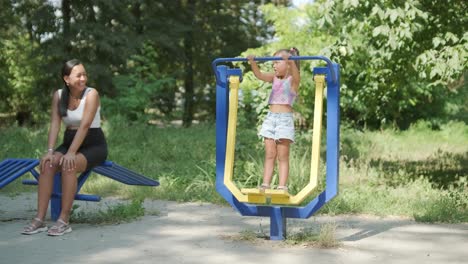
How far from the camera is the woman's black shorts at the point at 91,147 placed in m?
5.92

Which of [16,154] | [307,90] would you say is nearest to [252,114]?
[307,90]

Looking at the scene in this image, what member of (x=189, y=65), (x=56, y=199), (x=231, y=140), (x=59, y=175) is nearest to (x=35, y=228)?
(x=56, y=199)

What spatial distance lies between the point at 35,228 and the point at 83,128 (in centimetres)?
94

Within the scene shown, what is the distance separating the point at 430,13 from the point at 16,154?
23.0 feet

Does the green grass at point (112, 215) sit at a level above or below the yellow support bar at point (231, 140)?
below

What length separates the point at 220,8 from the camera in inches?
1125

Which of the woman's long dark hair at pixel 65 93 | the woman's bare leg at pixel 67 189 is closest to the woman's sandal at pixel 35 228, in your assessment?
the woman's bare leg at pixel 67 189

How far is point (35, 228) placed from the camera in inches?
223

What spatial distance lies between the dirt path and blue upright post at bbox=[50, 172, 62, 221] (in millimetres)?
289

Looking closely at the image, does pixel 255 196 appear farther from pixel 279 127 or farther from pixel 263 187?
pixel 279 127

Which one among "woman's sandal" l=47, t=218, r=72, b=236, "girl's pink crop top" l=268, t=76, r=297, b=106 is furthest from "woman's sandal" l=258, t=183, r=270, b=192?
"woman's sandal" l=47, t=218, r=72, b=236

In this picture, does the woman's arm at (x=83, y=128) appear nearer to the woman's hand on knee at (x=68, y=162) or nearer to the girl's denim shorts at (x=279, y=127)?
the woman's hand on knee at (x=68, y=162)

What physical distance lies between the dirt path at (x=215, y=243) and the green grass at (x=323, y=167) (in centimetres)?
75

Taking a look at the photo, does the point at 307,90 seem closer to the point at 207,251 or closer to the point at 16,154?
the point at 16,154
